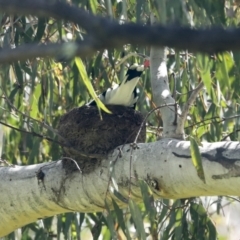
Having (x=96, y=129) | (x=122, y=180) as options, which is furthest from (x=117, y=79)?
(x=122, y=180)

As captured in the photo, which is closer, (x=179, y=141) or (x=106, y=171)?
(x=179, y=141)

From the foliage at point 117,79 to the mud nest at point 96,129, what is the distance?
71 mm

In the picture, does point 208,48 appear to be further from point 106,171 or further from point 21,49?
point 106,171

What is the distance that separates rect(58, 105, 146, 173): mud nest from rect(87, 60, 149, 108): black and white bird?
12 cm

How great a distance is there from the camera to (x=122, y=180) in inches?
64.9

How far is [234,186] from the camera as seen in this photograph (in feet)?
4.60

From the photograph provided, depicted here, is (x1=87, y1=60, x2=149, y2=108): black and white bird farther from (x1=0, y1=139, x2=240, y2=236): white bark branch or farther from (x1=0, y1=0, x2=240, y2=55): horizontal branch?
(x1=0, y1=0, x2=240, y2=55): horizontal branch

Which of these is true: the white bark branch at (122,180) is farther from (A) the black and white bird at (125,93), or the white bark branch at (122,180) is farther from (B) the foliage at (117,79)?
(A) the black and white bird at (125,93)

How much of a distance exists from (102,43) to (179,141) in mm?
1188

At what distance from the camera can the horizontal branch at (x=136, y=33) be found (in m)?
0.38

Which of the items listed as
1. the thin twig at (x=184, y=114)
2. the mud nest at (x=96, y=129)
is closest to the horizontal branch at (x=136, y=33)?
the thin twig at (x=184, y=114)

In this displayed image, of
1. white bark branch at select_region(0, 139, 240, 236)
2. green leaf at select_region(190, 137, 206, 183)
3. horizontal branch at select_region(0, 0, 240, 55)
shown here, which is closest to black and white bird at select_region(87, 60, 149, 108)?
white bark branch at select_region(0, 139, 240, 236)

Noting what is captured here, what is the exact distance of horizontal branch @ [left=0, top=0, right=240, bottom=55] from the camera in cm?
38

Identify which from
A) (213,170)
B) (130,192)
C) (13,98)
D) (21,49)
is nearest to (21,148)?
(13,98)
